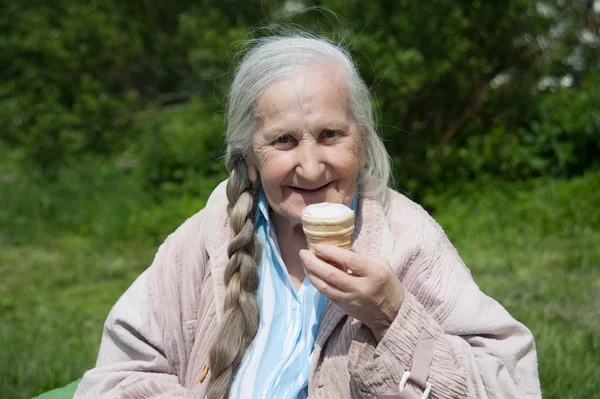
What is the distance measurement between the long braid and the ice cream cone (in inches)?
13.6

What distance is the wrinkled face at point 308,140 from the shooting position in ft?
6.82

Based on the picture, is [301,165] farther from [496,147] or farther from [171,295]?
[496,147]

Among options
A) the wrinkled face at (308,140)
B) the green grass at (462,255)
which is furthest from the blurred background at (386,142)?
the wrinkled face at (308,140)

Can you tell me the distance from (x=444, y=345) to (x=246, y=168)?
2.87 ft

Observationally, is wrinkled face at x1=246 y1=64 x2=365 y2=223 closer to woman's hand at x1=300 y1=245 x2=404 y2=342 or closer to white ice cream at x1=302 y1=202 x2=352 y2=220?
white ice cream at x1=302 y1=202 x2=352 y2=220

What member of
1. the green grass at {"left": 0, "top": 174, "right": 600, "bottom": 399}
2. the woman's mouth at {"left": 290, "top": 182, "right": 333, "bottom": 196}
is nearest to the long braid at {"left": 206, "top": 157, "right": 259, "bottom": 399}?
the woman's mouth at {"left": 290, "top": 182, "right": 333, "bottom": 196}

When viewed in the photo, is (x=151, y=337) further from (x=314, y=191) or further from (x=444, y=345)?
(x=444, y=345)

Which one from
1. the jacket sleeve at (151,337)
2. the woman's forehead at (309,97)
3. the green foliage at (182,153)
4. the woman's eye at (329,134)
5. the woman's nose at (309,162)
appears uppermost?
the woman's forehead at (309,97)

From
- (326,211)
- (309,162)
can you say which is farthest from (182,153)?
(326,211)

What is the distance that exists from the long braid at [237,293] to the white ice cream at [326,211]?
12.4 inches

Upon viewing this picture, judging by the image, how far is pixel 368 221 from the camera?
2.23 metres

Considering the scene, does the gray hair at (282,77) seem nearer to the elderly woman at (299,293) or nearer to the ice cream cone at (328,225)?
the elderly woman at (299,293)

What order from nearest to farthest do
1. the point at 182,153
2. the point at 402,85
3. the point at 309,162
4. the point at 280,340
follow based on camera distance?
the point at 309,162 → the point at 280,340 → the point at 402,85 → the point at 182,153

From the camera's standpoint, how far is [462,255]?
5.33m
